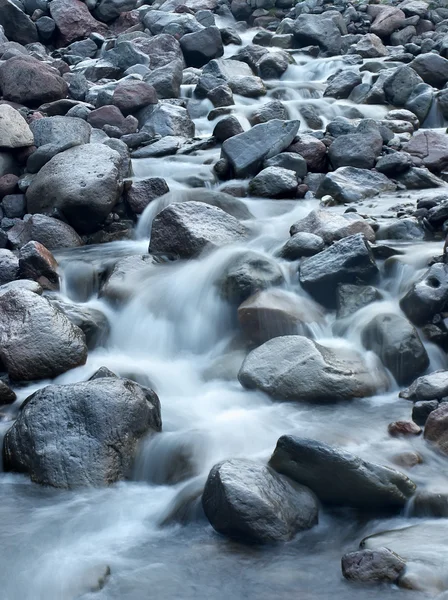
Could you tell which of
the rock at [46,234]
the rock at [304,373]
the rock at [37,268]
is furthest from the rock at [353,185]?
the rock at [304,373]

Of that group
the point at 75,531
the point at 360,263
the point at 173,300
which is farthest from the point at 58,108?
the point at 75,531

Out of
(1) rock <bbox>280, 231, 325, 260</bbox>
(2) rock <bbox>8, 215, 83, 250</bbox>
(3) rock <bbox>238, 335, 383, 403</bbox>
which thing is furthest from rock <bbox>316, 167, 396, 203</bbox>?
(3) rock <bbox>238, 335, 383, 403</bbox>

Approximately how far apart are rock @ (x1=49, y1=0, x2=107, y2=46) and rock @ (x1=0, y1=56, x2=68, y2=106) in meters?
6.98

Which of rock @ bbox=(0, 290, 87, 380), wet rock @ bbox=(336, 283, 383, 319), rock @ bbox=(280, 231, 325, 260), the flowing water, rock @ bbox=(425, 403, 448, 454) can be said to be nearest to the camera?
the flowing water

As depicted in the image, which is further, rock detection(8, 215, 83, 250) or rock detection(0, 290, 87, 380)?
rock detection(8, 215, 83, 250)

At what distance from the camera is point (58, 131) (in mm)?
9367

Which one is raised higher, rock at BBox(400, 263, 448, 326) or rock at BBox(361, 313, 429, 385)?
rock at BBox(400, 263, 448, 326)

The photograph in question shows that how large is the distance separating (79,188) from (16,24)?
10.4 metres

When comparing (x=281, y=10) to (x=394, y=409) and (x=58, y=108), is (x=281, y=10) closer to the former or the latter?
(x=58, y=108)

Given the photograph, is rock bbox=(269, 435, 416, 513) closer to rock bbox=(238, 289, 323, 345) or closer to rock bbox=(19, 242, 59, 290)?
rock bbox=(238, 289, 323, 345)

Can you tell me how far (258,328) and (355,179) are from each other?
365 cm

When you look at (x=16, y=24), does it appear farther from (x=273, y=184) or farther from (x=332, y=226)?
(x=332, y=226)

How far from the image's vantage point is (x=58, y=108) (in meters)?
10.9

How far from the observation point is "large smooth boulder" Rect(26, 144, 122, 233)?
26.3 ft
